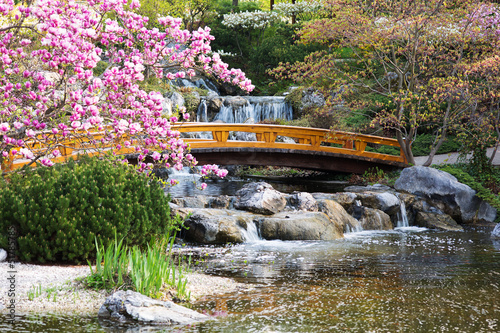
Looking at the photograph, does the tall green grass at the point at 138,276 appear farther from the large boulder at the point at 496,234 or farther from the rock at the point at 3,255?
the large boulder at the point at 496,234

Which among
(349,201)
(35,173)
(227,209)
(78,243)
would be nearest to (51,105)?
(35,173)

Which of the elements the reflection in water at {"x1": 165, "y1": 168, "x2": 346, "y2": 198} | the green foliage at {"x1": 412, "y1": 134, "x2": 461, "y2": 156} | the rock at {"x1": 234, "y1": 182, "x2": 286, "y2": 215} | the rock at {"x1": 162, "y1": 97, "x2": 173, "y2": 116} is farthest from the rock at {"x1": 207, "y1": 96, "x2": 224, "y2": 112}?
the rock at {"x1": 234, "y1": 182, "x2": 286, "y2": 215}

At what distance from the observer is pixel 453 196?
13680 millimetres

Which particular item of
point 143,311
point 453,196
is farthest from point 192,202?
point 143,311

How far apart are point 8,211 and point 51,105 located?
176 cm

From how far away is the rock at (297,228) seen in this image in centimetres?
1067

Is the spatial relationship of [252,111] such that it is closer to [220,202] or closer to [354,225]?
[220,202]

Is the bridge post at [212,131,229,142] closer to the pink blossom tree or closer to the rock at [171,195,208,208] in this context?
the rock at [171,195,208,208]

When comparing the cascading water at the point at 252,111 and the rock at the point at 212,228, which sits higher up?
the cascading water at the point at 252,111

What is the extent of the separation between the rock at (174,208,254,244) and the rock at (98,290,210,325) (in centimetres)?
496

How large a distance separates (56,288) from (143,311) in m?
1.39

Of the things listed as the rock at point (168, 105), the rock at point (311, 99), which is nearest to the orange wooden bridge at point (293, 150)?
the rock at point (168, 105)

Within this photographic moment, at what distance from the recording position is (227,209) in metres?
12.2

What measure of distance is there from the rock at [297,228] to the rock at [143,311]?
5.59m
